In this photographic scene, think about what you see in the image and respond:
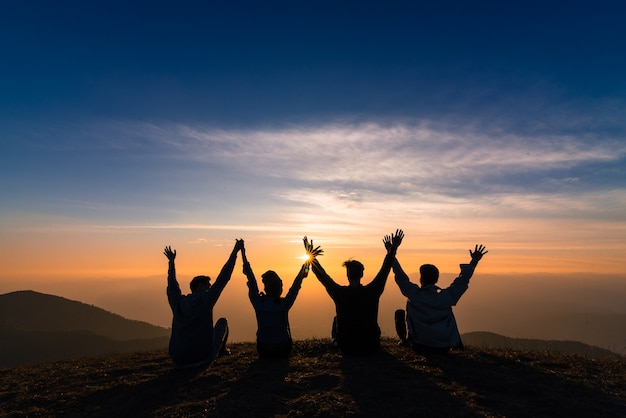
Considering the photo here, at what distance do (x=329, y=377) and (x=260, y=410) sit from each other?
82.3 inches

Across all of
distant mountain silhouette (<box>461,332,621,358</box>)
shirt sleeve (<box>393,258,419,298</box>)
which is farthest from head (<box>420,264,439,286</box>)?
distant mountain silhouette (<box>461,332,621,358</box>)

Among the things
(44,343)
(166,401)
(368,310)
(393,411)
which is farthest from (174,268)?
(44,343)

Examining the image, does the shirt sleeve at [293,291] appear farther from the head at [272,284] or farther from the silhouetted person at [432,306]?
the silhouetted person at [432,306]

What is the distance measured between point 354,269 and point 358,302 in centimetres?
80

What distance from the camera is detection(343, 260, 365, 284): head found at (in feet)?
33.1

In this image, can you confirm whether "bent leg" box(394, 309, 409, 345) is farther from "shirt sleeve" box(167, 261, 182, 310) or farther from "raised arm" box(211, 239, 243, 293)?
"shirt sleeve" box(167, 261, 182, 310)

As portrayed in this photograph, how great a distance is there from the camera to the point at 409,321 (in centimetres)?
1088

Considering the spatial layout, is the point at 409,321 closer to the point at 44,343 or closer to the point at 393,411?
the point at 393,411

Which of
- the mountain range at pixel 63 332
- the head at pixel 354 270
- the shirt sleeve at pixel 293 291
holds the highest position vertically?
the head at pixel 354 270

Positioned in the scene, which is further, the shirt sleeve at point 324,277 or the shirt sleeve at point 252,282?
the shirt sleeve at point 252,282

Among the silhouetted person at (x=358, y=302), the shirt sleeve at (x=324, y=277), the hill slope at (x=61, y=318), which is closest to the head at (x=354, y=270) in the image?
the silhouetted person at (x=358, y=302)

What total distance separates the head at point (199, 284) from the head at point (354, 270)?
3662 millimetres

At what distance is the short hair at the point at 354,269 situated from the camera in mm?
10078

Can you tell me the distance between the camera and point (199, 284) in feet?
34.1
